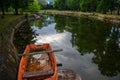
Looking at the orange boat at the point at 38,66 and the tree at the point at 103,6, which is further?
the tree at the point at 103,6

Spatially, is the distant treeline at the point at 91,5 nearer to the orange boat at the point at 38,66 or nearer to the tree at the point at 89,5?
the tree at the point at 89,5

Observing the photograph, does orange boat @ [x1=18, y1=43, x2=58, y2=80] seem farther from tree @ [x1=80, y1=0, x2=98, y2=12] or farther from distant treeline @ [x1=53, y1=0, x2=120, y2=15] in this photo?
tree @ [x1=80, y1=0, x2=98, y2=12]

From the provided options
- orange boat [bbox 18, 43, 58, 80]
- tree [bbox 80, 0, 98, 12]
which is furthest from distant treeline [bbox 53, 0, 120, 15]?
orange boat [bbox 18, 43, 58, 80]

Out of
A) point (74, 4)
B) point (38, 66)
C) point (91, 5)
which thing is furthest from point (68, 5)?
point (38, 66)

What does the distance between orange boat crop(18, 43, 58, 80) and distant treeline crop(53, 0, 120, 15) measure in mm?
72400

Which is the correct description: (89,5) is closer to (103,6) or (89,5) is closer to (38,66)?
(103,6)

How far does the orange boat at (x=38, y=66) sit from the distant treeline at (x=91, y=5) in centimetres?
7240

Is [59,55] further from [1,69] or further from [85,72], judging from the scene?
[1,69]

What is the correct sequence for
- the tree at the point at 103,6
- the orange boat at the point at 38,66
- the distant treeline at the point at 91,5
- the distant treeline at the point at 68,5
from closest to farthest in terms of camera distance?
the orange boat at the point at 38,66
the distant treeline at the point at 68,5
the distant treeline at the point at 91,5
the tree at the point at 103,6

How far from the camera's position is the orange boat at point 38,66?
54.9ft

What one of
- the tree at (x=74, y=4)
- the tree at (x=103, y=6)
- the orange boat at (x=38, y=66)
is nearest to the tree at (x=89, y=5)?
the tree at (x=103, y=6)

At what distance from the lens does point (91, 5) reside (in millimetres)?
114000

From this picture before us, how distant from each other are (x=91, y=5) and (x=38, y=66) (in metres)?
98.0

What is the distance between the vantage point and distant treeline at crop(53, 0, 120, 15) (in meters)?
91.8
